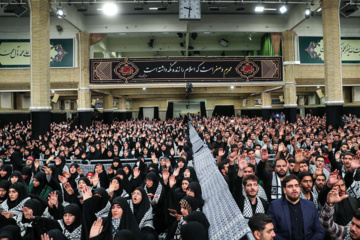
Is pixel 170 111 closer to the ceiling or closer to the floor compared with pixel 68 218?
closer to the ceiling

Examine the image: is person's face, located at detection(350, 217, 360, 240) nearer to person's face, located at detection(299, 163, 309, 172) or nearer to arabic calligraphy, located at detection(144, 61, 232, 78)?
person's face, located at detection(299, 163, 309, 172)

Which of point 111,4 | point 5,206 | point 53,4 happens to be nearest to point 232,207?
point 5,206

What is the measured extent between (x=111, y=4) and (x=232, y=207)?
10.8 m

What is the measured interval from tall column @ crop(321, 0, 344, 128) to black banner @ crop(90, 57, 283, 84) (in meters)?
5.08

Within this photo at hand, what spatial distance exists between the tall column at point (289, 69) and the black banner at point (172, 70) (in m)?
0.59

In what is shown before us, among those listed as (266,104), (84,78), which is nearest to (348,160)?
(84,78)

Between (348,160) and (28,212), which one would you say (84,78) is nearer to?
(28,212)

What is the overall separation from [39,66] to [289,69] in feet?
45.4

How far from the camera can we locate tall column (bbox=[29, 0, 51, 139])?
446 inches

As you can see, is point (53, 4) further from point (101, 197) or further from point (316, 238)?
point (316, 238)

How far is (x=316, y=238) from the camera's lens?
7.52 ft

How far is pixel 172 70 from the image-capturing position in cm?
1670

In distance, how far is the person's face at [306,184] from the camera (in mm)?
3039

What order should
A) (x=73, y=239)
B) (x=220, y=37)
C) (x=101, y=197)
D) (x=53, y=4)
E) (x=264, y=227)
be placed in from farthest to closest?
(x=220, y=37) < (x=53, y=4) < (x=101, y=197) < (x=73, y=239) < (x=264, y=227)
